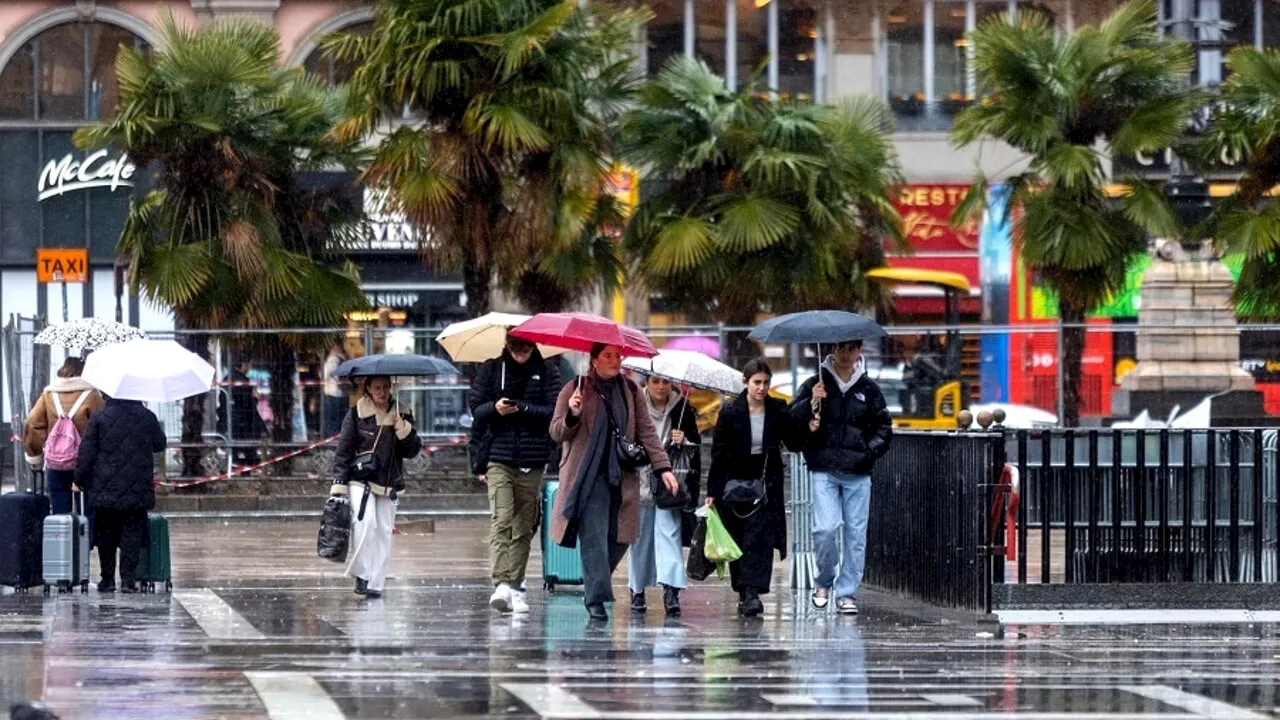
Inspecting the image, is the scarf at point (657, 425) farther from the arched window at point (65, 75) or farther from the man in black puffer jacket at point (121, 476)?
the arched window at point (65, 75)

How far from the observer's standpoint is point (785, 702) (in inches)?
427

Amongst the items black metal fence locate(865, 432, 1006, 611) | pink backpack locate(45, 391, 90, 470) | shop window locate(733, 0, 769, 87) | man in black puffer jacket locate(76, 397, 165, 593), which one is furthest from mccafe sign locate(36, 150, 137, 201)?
black metal fence locate(865, 432, 1006, 611)

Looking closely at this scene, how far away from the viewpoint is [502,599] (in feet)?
49.9

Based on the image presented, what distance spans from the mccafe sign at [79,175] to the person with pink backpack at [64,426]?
80.2ft

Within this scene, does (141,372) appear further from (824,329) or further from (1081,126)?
(1081,126)

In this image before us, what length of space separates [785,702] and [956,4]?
3435cm

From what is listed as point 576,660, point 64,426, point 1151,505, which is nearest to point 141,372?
point 64,426

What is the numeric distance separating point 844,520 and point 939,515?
631mm

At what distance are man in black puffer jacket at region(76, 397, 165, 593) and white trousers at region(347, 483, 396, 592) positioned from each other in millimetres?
1523

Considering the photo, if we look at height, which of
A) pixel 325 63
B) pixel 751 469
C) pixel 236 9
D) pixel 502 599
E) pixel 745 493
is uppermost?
pixel 236 9

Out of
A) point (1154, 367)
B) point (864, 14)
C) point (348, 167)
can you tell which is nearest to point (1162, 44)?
point (1154, 367)

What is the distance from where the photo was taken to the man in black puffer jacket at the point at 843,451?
15156 mm

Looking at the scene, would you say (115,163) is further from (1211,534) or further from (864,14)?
(1211,534)

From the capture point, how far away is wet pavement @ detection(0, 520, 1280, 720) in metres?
10.8
